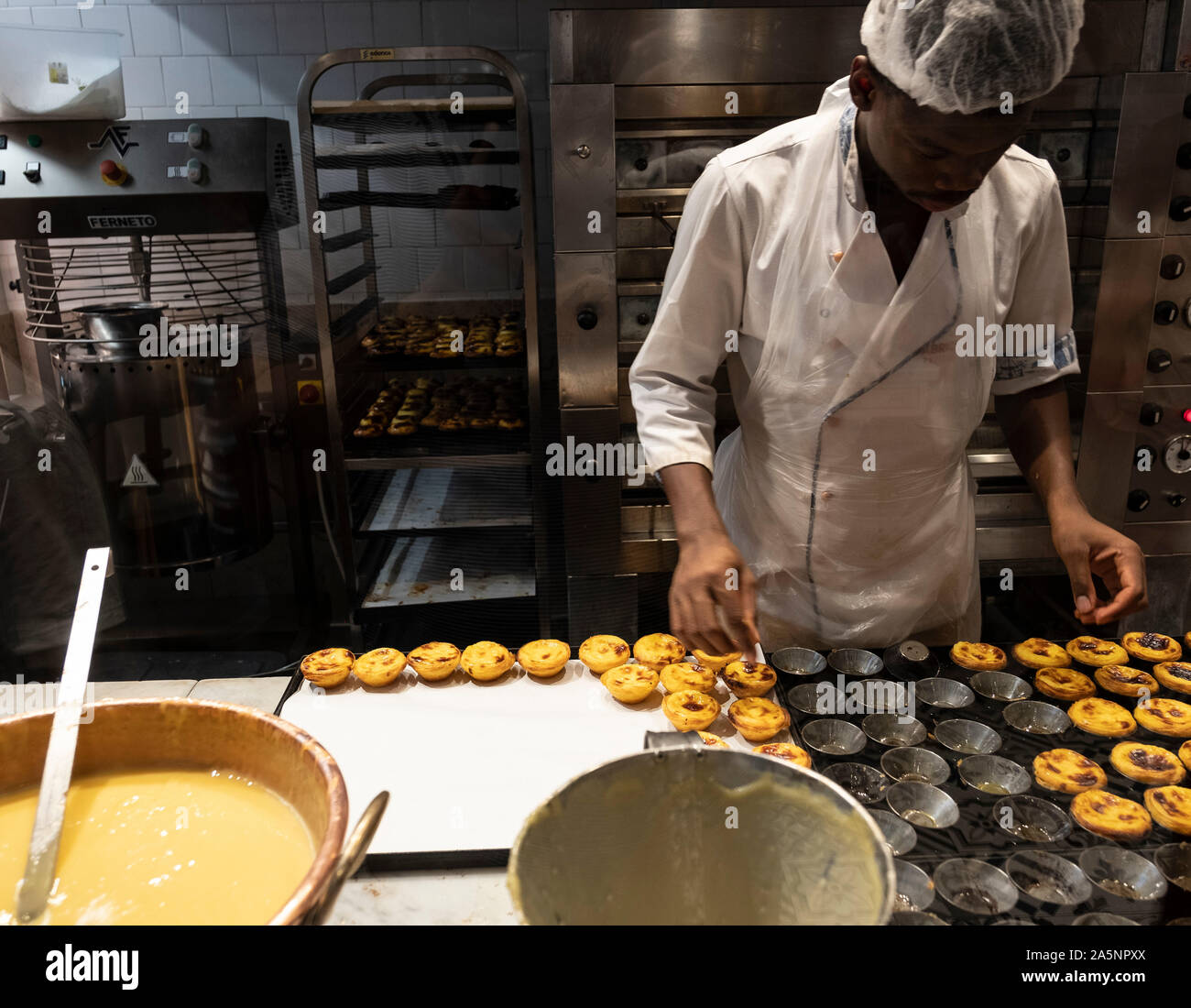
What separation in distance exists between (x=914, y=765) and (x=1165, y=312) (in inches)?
81.7

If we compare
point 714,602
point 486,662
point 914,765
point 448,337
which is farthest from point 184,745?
point 448,337

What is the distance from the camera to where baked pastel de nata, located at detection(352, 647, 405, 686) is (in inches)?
49.9

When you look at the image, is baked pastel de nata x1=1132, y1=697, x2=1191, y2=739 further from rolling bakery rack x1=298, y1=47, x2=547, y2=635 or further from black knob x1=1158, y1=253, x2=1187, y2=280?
rolling bakery rack x1=298, y1=47, x2=547, y2=635

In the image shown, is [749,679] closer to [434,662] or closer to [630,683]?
[630,683]

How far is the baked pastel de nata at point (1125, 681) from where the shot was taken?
4.01 feet

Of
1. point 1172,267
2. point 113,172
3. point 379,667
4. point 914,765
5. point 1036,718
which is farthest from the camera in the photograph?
point 1172,267

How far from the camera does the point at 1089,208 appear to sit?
2.45 meters

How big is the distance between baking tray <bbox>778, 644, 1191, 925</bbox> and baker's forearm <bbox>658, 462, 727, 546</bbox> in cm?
25

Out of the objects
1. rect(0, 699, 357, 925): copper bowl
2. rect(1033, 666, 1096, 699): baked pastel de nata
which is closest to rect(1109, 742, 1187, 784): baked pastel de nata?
rect(1033, 666, 1096, 699): baked pastel de nata

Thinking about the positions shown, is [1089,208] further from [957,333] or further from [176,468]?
[176,468]

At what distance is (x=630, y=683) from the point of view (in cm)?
123

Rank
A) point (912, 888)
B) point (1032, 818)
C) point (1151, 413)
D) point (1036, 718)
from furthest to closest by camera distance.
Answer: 1. point (1151, 413)
2. point (1036, 718)
3. point (1032, 818)
4. point (912, 888)

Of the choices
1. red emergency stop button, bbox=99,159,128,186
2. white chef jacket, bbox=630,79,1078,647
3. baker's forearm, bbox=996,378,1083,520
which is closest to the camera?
white chef jacket, bbox=630,79,1078,647
